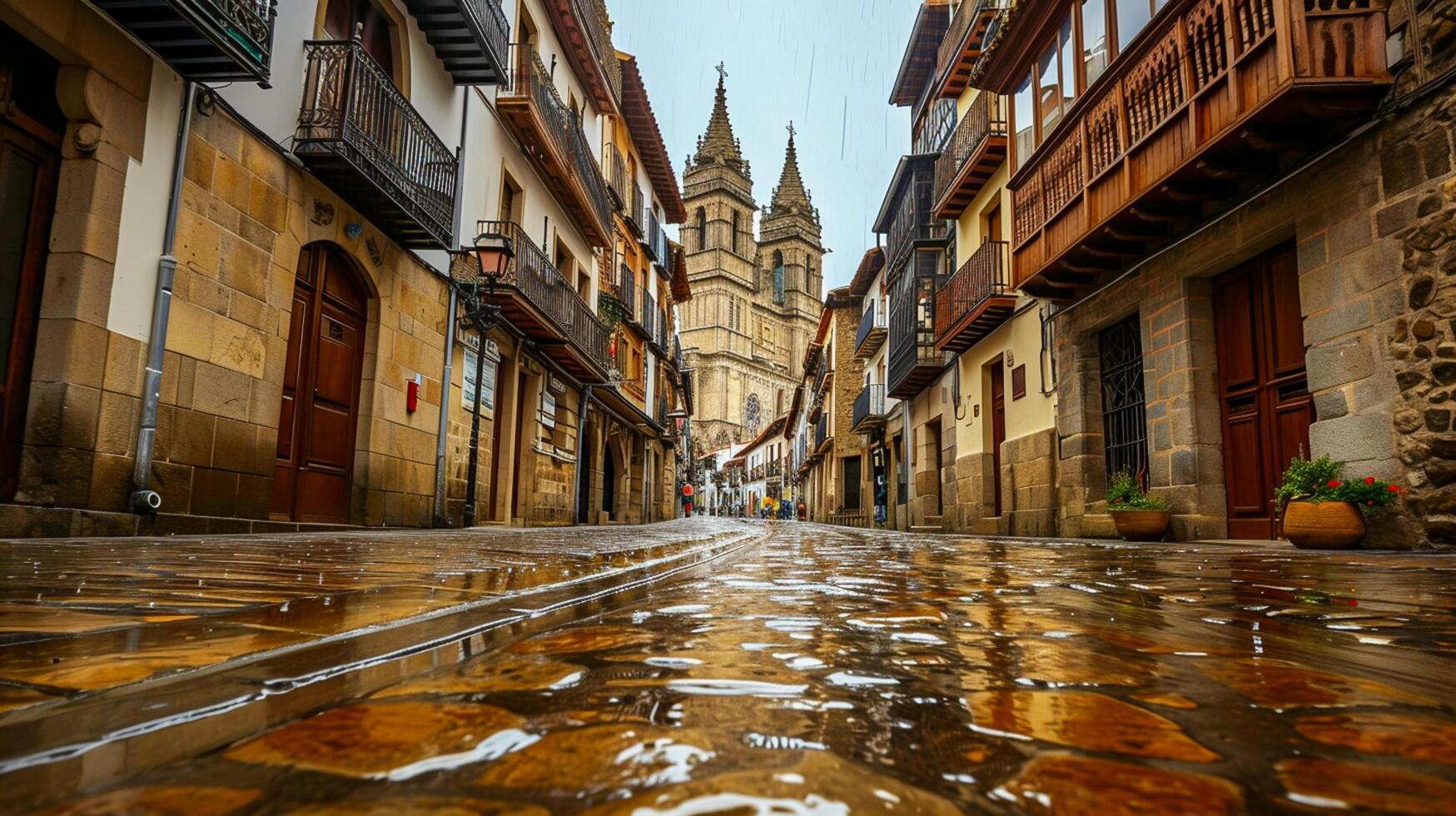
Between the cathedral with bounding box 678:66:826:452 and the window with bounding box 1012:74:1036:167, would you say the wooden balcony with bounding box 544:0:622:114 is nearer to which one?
the window with bounding box 1012:74:1036:167

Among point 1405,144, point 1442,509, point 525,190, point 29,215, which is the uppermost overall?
point 525,190

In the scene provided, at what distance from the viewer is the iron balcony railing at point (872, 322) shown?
2300cm

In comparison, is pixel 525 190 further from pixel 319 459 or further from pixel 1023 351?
pixel 1023 351

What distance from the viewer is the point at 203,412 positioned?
5992mm

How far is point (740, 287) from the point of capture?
236ft

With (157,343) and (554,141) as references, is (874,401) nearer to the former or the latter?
(554,141)

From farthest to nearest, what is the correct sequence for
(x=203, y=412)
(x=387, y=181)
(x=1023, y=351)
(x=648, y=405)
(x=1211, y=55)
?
(x=648, y=405) < (x=1023, y=351) < (x=387, y=181) < (x=1211, y=55) < (x=203, y=412)

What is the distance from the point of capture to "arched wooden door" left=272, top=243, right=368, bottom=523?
300 inches

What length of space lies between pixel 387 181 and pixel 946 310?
31.9 feet

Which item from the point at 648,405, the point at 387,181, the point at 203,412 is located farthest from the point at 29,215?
the point at 648,405

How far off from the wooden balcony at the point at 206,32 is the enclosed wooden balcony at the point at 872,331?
18.4 metres

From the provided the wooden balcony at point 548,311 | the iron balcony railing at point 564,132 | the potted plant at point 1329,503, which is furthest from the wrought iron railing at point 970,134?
the potted plant at point 1329,503

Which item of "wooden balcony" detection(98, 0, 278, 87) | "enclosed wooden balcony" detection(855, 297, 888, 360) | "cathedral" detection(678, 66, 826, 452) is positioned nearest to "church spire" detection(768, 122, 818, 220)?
"cathedral" detection(678, 66, 826, 452)

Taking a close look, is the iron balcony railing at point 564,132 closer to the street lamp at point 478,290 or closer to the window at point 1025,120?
the street lamp at point 478,290
